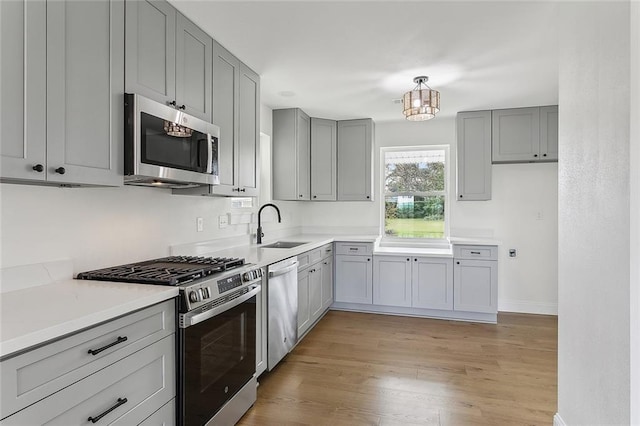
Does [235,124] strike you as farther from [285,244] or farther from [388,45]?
[285,244]

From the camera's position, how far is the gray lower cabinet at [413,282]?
4223 mm

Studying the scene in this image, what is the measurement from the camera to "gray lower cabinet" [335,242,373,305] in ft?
14.6

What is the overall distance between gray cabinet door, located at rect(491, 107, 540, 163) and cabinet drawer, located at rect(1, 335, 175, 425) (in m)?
4.16

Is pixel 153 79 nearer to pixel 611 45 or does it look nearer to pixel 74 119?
pixel 74 119

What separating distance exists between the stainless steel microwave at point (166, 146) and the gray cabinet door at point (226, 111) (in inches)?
6.4

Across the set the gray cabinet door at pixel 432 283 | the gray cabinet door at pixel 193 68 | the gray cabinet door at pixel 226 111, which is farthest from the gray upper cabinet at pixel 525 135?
the gray cabinet door at pixel 193 68

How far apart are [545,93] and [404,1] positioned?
2474 millimetres

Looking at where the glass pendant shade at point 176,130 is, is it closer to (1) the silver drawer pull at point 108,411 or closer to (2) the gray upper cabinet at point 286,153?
(1) the silver drawer pull at point 108,411

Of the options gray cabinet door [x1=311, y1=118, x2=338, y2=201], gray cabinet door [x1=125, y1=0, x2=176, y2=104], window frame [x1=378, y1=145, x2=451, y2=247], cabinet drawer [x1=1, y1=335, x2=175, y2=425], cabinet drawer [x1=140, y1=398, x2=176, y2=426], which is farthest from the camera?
window frame [x1=378, y1=145, x2=451, y2=247]

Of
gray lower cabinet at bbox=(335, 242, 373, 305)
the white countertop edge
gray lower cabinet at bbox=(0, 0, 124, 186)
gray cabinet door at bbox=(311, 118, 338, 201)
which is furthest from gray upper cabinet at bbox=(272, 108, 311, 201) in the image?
the white countertop edge

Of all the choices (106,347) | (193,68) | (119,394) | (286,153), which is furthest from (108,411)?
(286,153)

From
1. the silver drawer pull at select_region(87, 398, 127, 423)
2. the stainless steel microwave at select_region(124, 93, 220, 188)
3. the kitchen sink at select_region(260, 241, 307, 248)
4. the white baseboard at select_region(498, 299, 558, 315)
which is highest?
the stainless steel microwave at select_region(124, 93, 220, 188)

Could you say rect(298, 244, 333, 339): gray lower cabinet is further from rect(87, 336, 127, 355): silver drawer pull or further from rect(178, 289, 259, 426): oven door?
rect(87, 336, 127, 355): silver drawer pull

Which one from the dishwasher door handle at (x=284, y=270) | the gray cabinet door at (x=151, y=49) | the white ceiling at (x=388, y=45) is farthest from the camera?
the dishwasher door handle at (x=284, y=270)
